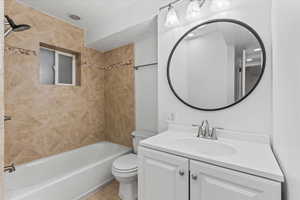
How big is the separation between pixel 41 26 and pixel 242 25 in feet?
7.87

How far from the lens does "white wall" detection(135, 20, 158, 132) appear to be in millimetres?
2077

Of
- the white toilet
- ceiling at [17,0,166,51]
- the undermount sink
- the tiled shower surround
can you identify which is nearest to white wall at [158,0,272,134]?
the undermount sink

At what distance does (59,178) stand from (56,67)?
5.31 feet

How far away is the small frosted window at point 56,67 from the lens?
2041 millimetres

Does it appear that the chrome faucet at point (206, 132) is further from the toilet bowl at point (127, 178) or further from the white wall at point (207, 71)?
the toilet bowl at point (127, 178)

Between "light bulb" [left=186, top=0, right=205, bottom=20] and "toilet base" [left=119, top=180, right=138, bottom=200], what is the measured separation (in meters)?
1.88

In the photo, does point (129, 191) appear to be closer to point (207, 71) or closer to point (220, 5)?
point (207, 71)

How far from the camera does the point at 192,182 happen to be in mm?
889

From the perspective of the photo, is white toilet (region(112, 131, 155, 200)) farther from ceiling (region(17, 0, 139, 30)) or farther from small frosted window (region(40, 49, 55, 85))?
ceiling (region(17, 0, 139, 30))

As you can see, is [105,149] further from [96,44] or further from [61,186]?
[96,44]

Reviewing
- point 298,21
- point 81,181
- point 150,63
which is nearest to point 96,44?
point 150,63

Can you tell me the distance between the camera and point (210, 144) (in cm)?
117

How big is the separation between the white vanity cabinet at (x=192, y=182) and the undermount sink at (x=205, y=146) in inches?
7.6

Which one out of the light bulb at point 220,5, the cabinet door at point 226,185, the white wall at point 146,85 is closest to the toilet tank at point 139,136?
the white wall at point 146,85
